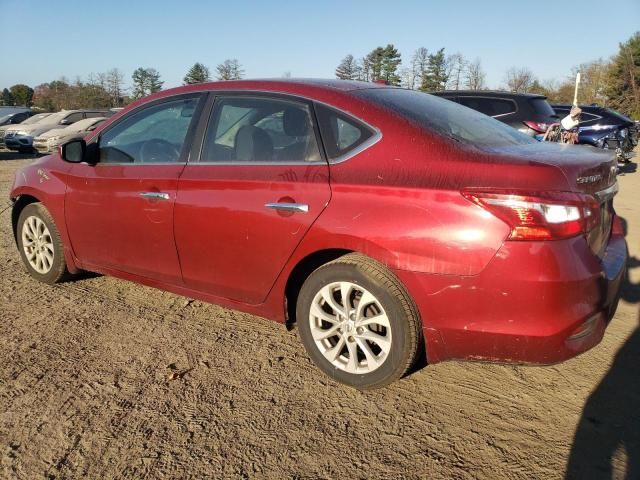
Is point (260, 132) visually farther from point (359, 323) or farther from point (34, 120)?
point (34, 120)

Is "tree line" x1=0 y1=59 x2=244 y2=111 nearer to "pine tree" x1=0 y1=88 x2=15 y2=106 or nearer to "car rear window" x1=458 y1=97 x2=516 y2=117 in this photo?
"pine tree" x1=0 y1=88 x2=15 y2=106

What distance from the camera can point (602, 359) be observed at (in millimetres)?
3119

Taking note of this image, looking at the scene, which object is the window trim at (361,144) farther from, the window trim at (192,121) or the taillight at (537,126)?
the taillight at (537,126)

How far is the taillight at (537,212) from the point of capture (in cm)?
221

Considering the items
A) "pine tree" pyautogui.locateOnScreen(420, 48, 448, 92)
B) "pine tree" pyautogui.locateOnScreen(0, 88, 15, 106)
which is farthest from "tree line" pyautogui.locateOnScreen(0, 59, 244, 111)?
"pine tree" pyautogui.locateOnScreen(420, 48, 448, 92)

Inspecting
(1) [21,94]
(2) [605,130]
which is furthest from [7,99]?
(2) [605,130]

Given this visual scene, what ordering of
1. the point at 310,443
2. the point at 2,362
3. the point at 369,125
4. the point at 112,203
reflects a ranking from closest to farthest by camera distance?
the point at 310,443
the point at 369,125
the point at 2,362
the point at 112,203

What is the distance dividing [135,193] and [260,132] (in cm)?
99

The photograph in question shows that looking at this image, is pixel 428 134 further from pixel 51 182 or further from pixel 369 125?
pixel 51 182

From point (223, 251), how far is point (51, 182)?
1896 mm

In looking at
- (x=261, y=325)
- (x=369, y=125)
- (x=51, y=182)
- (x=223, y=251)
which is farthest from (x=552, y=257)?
(x=51, y=182)

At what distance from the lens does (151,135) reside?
364cm

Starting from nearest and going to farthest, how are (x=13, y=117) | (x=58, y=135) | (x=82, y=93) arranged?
(x=58, y=135)
(x=13, y=117)
(x=82, y=93)

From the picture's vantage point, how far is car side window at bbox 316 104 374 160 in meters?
2.72
